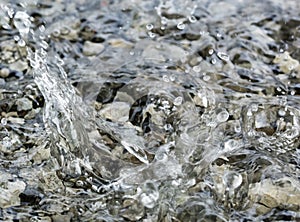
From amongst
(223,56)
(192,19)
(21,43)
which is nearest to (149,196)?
(223,56)

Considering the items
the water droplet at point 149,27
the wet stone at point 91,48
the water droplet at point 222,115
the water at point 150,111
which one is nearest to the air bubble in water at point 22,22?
the water at point 150,111

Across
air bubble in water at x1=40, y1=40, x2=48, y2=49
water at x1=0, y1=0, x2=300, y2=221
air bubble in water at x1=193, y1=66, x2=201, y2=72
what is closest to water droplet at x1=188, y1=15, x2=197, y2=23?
water at x1=0, y1=0, x2=300, y2=221

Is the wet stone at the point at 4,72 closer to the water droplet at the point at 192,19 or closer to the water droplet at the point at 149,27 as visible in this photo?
the water droplet at the point at 149,27

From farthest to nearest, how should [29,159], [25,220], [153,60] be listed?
[153,60], [29,159], [25,220]

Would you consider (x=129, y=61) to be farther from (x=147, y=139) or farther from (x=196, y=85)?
(x=147, y=139)

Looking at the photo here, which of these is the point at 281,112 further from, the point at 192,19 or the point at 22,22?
the point at 22,22

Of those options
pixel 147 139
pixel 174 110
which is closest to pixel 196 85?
A: pixel 174 110
